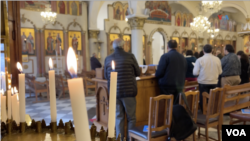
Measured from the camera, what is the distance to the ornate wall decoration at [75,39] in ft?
42.2

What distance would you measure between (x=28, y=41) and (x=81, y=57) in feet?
10.8

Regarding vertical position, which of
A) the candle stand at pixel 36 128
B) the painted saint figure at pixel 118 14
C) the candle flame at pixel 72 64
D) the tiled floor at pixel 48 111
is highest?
the painted saint figure at pixel 118 14

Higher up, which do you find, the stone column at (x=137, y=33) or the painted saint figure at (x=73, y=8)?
the painted saint figure at (x=73, y=8)

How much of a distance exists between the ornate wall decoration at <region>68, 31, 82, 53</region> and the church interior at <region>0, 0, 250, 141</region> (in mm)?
62

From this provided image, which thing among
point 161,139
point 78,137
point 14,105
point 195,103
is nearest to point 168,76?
point 195,103

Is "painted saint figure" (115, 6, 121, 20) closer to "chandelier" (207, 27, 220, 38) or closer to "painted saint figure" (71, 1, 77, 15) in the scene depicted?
"painted saint figure" (71, 1, 77, 15)

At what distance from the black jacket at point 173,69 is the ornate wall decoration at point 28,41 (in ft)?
32.2

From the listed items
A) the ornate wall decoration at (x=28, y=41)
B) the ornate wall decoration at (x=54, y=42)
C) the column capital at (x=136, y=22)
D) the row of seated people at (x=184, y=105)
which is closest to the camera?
the row of seated people at (x=184, y=105)

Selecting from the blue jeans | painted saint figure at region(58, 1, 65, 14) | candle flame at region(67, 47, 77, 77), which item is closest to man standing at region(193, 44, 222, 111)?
the blue jeans

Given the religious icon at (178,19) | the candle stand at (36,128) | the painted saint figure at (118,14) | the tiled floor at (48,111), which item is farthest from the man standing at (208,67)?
the religious icon at (178,19)

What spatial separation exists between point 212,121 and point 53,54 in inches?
427

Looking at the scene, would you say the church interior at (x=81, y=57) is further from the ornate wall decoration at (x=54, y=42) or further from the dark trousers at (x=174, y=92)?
the dark trousers at (x=174, y=92)

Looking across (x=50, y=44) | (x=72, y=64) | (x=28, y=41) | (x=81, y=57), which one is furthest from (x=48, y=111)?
(x=81, y=57)

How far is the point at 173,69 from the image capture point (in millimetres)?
3695
